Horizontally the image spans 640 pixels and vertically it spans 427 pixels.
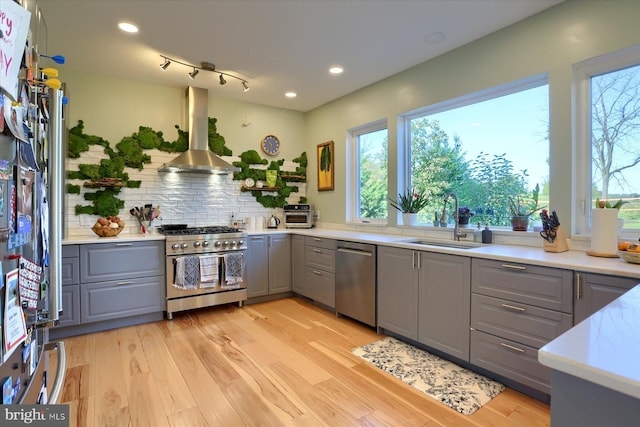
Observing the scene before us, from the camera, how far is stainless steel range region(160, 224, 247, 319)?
3.42 meters

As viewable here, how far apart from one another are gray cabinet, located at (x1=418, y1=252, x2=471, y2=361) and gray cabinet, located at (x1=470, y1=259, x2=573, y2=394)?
6cm

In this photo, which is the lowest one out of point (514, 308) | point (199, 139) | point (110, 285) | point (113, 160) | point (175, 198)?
point (110, 285)

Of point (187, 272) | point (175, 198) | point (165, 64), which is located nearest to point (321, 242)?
point (187, 272)

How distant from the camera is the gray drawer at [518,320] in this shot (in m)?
1.87

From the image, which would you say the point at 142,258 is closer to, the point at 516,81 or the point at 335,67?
the point at 335,67

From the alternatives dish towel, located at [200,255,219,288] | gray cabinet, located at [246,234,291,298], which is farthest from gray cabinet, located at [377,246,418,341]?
Answer: dish towel, located at [200,255,219,288]

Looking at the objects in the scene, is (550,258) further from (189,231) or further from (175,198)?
(175,198)

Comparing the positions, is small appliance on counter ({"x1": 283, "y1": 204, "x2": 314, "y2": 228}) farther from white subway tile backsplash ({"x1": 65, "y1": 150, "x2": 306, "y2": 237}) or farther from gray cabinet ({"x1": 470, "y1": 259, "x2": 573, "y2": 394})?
gray cabinet ({"x1": 470, "y1": 259, "x2": 573, "y2": 394})

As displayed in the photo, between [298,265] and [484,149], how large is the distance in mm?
2463

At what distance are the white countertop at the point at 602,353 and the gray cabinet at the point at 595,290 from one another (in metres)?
1.02

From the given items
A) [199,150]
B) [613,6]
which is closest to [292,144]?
[199,150]

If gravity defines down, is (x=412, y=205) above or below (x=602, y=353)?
above

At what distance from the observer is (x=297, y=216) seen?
4648 millimetres

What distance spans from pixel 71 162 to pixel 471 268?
4029 mm
